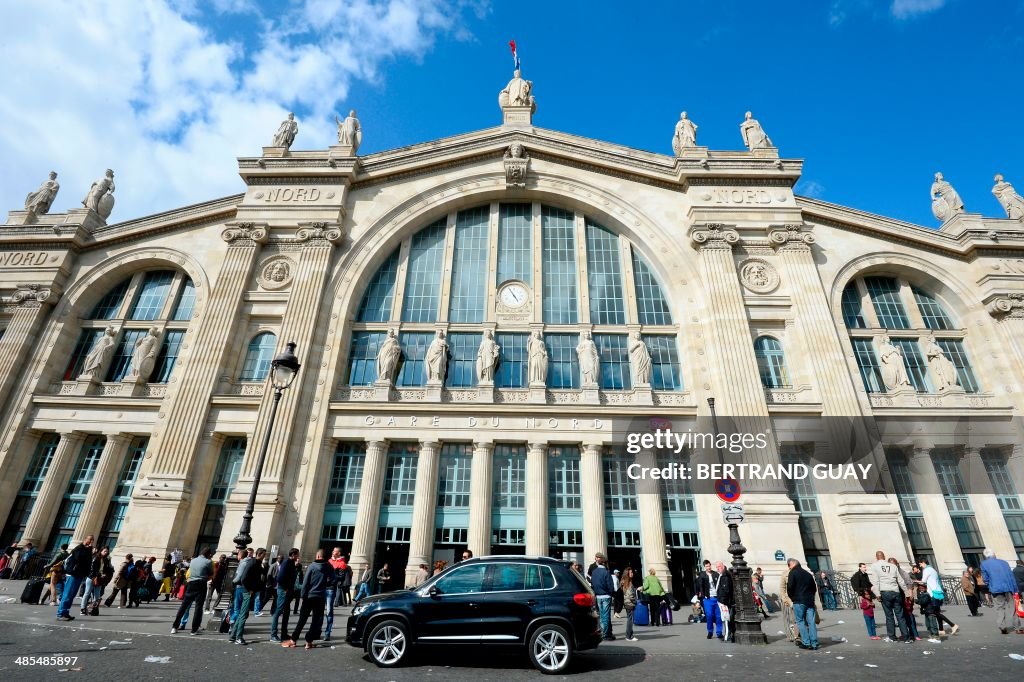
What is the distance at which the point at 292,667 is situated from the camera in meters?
8.12

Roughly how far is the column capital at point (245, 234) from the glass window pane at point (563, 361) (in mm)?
14472

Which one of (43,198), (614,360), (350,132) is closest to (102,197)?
(43,198)

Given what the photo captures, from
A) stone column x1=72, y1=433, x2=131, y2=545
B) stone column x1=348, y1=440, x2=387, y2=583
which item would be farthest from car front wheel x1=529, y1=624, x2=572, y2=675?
stone column x1=72, y1=433, x2=131, y2=545

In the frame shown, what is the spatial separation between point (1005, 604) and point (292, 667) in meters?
15.3

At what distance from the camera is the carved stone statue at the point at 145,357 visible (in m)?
23.2

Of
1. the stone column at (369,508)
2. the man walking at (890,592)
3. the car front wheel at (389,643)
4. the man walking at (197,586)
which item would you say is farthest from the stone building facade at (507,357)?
the car front wheel at (389,643)

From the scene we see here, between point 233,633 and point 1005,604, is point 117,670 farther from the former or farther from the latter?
point 1005,604

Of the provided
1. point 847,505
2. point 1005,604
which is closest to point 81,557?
point 1005,604

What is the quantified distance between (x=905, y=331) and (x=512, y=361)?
61.5ft

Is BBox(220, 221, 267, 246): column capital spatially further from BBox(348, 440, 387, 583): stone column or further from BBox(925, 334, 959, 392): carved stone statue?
BBox(925, 334, 959, 392): carved stone statue

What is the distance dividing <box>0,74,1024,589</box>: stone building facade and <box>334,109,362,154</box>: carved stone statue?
26 cm

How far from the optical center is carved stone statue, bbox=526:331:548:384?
22625 millimetres

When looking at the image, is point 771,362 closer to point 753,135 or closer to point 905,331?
point 905,331

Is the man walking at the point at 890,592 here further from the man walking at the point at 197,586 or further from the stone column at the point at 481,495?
the man walking at the point at 197,586
